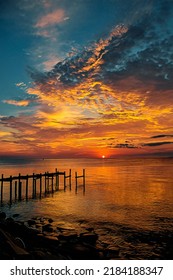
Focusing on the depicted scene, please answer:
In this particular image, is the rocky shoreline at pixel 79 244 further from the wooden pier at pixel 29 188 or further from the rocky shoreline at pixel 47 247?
the wooden pier at pixel 29 188

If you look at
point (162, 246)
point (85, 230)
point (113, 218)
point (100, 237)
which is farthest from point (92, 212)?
point (162, 246)

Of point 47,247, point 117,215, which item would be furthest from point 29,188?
point 47,247

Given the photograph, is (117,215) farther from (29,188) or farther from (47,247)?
(29,188)

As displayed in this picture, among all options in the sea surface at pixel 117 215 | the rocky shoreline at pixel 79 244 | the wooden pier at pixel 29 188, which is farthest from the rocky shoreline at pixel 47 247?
the wooden pier at pixel 29 188

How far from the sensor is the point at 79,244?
13867 mm

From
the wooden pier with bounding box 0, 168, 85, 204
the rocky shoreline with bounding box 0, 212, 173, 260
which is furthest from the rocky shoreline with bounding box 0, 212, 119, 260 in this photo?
the wooden pier with bounding box 0, 168, 85, 204

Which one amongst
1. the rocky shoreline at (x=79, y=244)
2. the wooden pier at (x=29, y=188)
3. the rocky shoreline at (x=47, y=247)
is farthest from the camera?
the wooden pier at (x=29, y=188)

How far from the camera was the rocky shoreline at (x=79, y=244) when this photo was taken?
1031 cm

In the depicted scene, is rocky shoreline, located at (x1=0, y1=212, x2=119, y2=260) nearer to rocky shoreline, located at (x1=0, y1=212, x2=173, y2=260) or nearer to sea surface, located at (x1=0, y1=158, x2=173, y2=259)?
rocky shoreline, located at (x1=0, y1=212, x2=173, y2=260)
